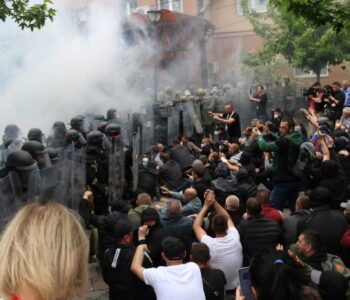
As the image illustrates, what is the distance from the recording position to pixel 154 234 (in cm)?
516

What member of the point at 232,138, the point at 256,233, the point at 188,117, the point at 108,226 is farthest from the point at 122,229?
the point at 188,117

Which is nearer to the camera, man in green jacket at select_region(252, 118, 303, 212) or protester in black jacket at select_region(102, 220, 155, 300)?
protester in black jacket at select_region(102, 220, 155, 300)

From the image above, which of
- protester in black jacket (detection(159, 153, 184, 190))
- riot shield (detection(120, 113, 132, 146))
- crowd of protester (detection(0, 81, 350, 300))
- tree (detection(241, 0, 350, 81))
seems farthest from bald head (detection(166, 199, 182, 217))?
tree (detection(241, 0, 350, 81))

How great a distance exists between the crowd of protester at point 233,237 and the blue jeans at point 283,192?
0.01m

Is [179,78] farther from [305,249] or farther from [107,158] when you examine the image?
[305,249]

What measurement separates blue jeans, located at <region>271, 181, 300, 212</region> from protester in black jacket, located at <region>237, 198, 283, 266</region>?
263 cm

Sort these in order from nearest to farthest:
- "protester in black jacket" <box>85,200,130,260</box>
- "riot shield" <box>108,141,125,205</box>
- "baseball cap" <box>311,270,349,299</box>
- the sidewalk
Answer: "baseball cap" <box>311,270,349,299</box>
"protester in black jacket" <box>85,200,130,260</box>
the sidewalk
"riot shield" <box>108,141,125,205</box>

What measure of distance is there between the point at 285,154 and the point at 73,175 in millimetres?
2905

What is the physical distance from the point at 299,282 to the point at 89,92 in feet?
52.4

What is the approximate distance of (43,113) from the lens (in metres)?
17.4

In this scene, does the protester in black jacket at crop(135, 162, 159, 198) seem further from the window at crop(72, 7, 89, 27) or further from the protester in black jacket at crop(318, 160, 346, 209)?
the window at crop(72, 7, 89, 27)

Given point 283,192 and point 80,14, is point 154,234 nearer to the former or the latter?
point 283,192

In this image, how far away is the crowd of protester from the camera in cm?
310

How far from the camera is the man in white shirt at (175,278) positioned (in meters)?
4.05
